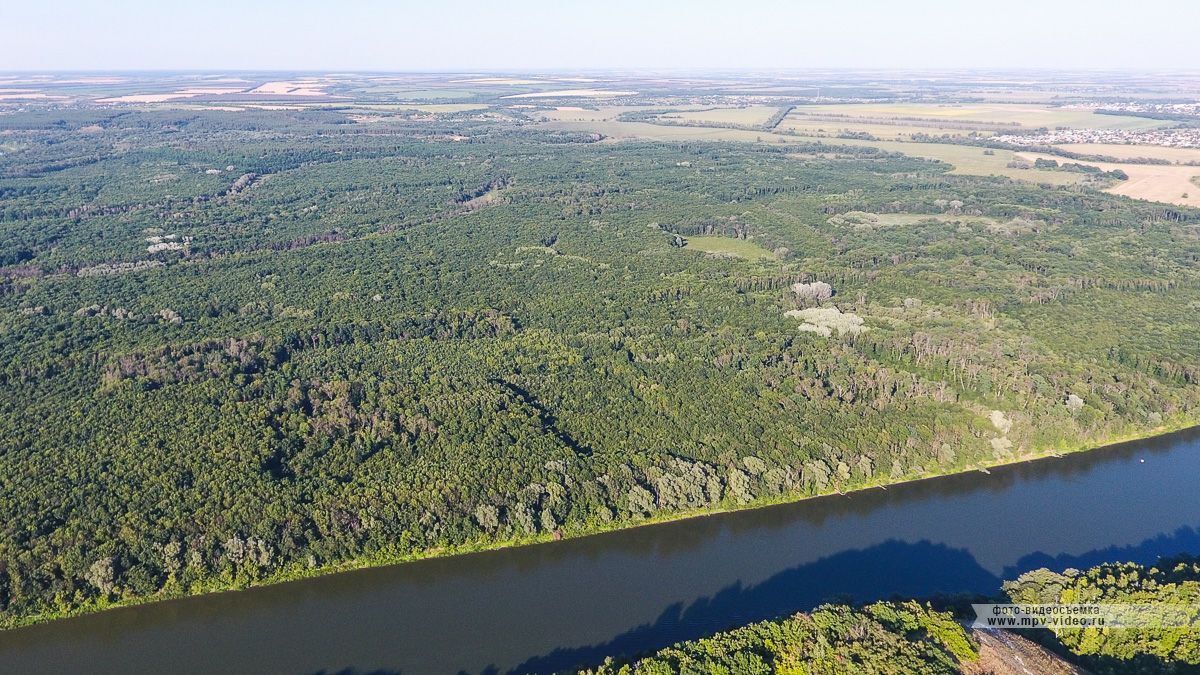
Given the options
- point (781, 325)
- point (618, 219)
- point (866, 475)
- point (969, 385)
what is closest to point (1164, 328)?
point (969, 385)

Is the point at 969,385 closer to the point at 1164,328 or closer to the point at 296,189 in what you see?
the point at 1164,328

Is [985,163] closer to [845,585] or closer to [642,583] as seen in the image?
[845,585]

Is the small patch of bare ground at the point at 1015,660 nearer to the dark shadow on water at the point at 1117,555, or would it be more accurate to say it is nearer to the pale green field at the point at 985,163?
the dark shadow on water at the point at 1117,555

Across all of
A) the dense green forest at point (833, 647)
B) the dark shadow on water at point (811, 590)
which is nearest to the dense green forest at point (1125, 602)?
the dark shadow on water at point (811, 590)

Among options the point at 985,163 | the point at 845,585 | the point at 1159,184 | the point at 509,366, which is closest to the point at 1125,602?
the point at 845,585

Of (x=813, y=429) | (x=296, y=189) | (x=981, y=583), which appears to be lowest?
(x=981, y=583)

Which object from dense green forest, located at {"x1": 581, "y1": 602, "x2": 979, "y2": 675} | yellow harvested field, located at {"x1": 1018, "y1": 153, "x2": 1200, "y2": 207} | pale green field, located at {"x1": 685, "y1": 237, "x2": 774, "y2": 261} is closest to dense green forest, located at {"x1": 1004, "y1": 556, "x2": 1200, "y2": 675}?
dense green forest, located at {"x1": 581, "y1": 602, "x2": 979, "y2": 675}

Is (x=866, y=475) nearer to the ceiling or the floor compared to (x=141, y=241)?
nearer to the floor
